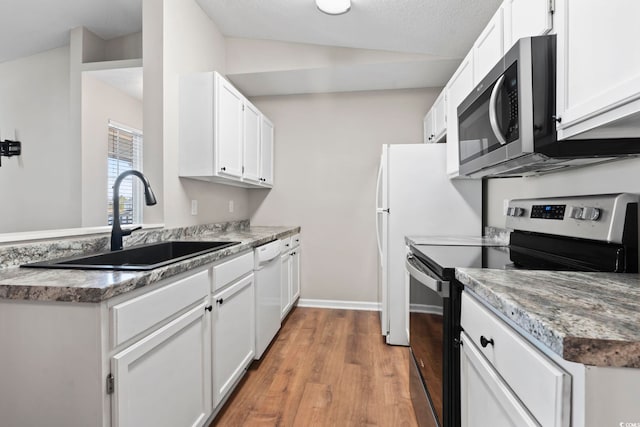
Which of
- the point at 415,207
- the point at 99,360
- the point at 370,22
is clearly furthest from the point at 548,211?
the point at 370,22

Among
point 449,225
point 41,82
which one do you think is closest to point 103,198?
point 41,82

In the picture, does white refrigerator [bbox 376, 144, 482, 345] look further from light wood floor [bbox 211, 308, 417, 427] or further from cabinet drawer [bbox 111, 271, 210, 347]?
cabinet drawer [bbox 111, 271, 210, 347]

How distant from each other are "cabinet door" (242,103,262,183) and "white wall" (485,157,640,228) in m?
1.97

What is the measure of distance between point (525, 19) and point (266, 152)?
254cm

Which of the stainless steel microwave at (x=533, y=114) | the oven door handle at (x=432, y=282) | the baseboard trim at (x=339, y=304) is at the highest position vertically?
the stainless steel microwave at (x=533, y=114)

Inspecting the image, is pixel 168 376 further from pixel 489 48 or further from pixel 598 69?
pixel 489 48

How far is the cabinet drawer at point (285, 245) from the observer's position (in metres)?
2.84

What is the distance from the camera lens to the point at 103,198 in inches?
114

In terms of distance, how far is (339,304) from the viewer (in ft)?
11.8

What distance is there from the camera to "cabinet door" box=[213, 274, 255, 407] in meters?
1.62

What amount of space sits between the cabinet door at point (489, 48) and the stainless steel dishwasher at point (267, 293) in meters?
1.72

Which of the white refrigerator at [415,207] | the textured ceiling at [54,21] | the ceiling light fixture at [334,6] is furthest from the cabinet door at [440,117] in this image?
the textured ceiling at [54,21]

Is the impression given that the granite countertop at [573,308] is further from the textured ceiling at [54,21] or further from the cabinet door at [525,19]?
the textured ceiling at [54,21]

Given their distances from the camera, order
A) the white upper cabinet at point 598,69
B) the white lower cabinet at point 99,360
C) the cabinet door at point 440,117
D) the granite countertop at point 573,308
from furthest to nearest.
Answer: the cabinet door at point 440,117 → the white lower cabinet at point 99,360 → the white upper cabinet at point 598,69 → the granite countertop at point 573,308
